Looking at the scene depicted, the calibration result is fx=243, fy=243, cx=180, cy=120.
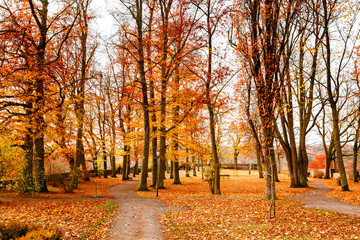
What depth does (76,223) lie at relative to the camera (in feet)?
25.4

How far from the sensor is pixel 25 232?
17.9 feet

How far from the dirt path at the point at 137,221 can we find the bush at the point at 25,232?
1.77 m

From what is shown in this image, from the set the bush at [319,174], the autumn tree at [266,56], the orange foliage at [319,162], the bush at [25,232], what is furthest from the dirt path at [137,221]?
the orange foliage at [319,162]

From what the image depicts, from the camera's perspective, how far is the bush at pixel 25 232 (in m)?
5.01

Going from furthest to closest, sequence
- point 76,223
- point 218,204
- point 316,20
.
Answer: point 316,20 < point 218,204 < point 76,223

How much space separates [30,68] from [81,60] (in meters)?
8.74

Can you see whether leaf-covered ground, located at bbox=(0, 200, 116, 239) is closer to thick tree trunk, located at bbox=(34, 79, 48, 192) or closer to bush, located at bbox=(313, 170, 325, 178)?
thick tree trunk, located at bbox=(34, 79, 48, 192)

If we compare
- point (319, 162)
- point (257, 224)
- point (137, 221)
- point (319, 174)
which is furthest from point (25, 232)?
point (319, 162)

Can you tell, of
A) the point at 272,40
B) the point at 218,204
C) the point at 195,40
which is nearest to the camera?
the point at 272,40

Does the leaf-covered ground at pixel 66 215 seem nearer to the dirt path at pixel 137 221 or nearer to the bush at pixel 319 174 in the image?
the dirt path at pixel 137 221

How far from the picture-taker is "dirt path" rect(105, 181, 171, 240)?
Result: 6.84 m

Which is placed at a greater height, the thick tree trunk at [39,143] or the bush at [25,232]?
the thick tree trunk at [39,143]

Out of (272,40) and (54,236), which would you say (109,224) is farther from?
(272,40)

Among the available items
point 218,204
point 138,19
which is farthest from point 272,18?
point 138,19
